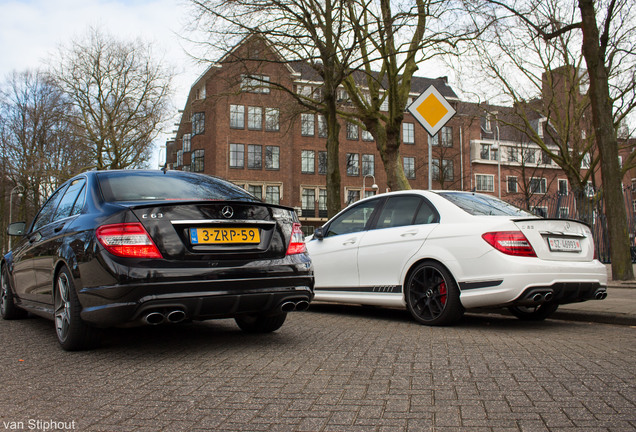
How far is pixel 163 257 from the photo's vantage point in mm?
4223

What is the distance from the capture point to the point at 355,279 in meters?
7.38

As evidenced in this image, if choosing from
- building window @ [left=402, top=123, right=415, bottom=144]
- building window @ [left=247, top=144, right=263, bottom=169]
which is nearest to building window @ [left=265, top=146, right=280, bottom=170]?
building window @ [left=247, top=144, right=263, bottom=169]

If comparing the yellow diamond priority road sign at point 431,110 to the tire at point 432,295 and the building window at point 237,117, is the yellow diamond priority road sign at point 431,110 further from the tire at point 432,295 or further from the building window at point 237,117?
the building window at point 237,117

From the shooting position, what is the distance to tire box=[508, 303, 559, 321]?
22.6 ft

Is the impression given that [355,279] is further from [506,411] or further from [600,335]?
[506,411]

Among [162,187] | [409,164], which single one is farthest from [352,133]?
[162,187]

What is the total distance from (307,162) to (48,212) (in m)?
47.8

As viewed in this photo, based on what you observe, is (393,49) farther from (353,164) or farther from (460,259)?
(353,164)

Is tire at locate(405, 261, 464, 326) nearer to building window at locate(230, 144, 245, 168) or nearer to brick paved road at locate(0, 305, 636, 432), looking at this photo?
brick paved road at locate(0, 305, 636, 432)

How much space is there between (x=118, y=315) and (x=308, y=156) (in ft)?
164

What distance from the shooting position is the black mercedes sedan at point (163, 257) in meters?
4.18

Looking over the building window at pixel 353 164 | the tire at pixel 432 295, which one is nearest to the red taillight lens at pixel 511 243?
the tire at pixel 432 295

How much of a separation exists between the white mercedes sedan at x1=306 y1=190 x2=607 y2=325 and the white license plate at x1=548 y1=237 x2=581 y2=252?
0.01 metres

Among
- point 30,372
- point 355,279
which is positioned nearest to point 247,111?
point 355,279
